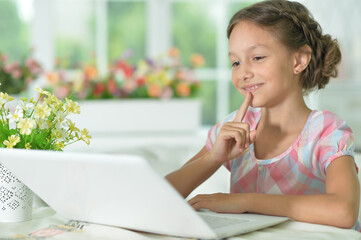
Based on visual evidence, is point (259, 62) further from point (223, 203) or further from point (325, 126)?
point (223, 203)

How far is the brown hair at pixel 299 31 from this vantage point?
1591mm

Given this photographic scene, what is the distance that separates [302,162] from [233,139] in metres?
0.23

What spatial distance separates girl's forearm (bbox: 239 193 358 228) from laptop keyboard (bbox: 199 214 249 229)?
9cm

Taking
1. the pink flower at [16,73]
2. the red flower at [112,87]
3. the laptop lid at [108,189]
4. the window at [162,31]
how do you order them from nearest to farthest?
the laptop lid at [108,189] → the red flower at [112,87] → the pink flower at [16,73] → the window at [162,31]

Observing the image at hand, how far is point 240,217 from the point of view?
3.97 feet

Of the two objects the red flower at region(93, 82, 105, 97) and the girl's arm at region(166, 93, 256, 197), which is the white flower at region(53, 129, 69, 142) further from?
the red flower at region(93, 82, 105, 97)

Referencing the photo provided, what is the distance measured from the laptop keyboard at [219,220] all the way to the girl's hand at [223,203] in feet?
0.22

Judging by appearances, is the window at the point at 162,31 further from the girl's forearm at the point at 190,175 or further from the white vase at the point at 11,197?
the white vase at the point at 11,197

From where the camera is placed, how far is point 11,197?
→ 121cm

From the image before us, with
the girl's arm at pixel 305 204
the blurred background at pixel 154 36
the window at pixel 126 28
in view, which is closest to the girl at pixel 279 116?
the girl's arm at pixel 305 204

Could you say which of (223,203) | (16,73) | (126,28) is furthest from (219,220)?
(126,28)

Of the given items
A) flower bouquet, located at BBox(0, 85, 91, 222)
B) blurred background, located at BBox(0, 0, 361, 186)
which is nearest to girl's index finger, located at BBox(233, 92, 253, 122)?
flower bouquet, located at BBox(0, 85, 91, 222)

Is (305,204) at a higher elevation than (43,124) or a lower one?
lower

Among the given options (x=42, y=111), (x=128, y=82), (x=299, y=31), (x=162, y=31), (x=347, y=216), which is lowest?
(x=347, y=216)
